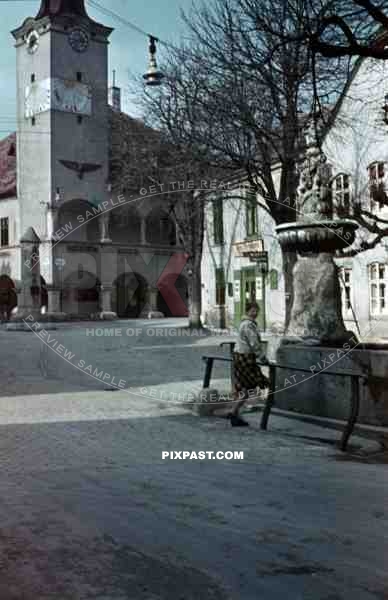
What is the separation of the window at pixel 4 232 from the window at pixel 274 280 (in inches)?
919

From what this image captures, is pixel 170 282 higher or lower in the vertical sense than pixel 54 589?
higher

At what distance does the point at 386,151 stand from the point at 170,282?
1631 cm

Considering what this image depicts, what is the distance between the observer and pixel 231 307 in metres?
31.6

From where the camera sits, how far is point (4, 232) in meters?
45.1

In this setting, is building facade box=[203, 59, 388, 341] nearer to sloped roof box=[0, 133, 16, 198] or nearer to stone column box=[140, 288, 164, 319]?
stone column box=[140, 288, 164, 319]

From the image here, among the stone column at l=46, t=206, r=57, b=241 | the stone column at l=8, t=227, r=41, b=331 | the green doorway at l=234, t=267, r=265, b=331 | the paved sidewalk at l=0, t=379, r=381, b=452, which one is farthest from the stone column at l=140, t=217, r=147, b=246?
the paved sidewalk at l=0, t=379, r=381, b=452

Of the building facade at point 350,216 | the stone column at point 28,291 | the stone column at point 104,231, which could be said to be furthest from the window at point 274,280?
the stone column at point 28,291

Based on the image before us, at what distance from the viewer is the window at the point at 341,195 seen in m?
17.0

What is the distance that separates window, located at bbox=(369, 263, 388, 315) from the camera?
2247cm

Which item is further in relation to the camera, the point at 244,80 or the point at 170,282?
the point at 170,282

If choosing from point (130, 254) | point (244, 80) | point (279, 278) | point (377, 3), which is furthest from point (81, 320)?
point (377, 3)

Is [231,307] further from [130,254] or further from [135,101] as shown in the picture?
[135,101]

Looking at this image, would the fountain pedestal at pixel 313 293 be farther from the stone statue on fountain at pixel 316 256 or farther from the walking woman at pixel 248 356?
the walking woman at pixel 248 356

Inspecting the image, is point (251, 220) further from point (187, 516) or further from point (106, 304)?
point (187, 516)
